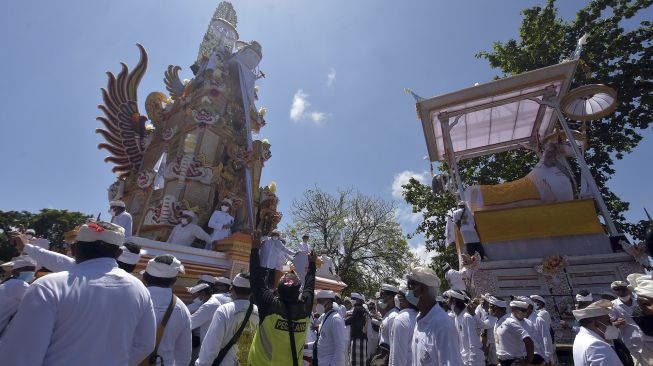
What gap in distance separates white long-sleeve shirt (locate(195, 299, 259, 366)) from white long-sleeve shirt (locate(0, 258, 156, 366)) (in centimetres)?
127

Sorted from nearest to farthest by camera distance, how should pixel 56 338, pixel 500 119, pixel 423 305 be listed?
pixel 56 338, pixel 423 305, pixel 500 119

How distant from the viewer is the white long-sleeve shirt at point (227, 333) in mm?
3250

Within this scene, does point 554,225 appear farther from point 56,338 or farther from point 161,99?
point 161,99

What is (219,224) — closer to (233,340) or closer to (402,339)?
(233,340)

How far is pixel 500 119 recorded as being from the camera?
11.1m

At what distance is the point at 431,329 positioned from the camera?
2.80m

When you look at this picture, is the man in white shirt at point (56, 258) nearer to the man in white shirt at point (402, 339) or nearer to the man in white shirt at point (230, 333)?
the man in white shirt at point (230, 333)

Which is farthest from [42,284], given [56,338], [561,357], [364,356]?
[561,357]

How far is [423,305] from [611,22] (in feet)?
58.0

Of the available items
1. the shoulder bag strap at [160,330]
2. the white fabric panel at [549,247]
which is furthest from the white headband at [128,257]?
the white fabric panel at [549,247]

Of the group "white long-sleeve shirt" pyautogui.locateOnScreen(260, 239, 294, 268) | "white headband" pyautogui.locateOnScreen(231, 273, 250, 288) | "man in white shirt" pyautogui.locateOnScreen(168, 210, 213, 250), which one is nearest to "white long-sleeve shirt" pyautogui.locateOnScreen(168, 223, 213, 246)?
"man in white shirt" pyautogui.locateOnScreen(168, 210, 213, 250)

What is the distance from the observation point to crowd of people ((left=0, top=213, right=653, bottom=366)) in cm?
171

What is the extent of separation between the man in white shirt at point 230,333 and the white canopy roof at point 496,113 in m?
7.69

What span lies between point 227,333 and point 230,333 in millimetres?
33
